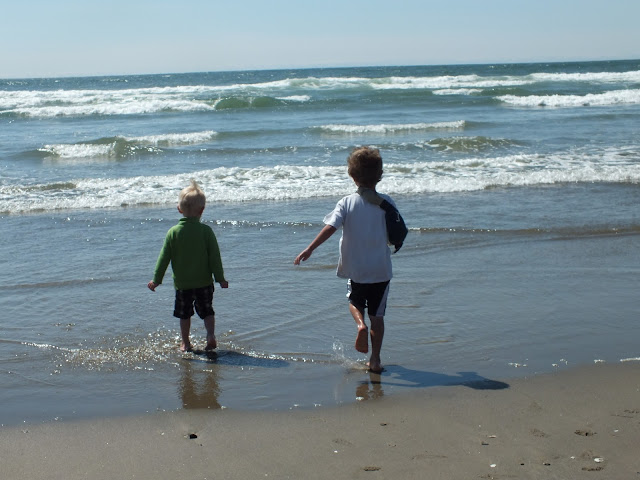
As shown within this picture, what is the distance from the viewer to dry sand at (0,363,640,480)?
3217 mm

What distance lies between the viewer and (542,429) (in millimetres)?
3572

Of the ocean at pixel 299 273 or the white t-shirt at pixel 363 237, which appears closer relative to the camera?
the ocean at pixel 299 273

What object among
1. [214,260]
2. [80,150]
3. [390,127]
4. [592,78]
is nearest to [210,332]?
[214,260]

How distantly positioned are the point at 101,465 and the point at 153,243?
495cm

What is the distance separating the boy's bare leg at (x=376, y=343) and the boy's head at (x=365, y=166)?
0.85 meters

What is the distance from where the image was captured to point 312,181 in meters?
12.2

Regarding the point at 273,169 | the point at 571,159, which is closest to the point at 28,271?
the point at 273,169

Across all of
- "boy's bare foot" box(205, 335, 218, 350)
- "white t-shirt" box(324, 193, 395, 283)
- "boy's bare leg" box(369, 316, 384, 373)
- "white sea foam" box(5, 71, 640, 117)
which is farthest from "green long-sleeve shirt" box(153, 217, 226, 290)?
"white sea foam" box(5, 71, 640, 117)

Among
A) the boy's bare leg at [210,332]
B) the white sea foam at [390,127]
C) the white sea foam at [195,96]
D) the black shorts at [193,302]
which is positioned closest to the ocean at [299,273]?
the boy's bare leg at [210,332]

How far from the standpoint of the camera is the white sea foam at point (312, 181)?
1095 cm

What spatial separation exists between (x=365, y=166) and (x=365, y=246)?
493 mm

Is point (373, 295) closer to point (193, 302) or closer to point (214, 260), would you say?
point (214, 260)

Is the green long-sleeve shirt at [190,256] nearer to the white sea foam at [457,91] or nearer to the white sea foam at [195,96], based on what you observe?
the white sea foam at [195,96]

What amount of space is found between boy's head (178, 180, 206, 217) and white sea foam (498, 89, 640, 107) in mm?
26325
